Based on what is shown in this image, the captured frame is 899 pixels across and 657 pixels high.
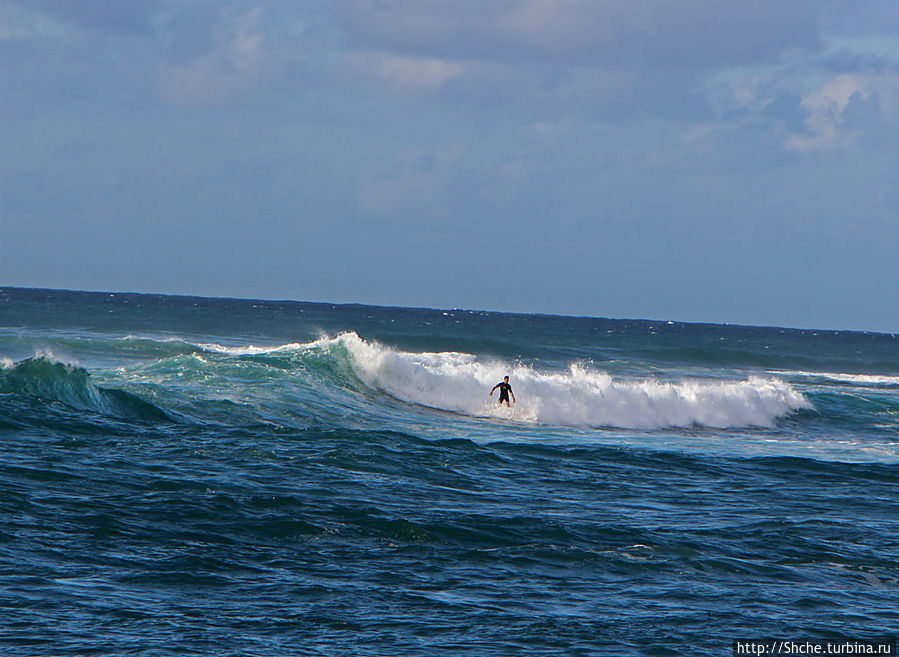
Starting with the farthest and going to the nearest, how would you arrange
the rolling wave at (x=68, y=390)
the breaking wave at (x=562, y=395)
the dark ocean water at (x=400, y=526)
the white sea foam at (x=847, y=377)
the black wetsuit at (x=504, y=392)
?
the white sea foam at (x=847, y=377) < the breaking wave at (x=562, y=395) < the black wetsuit at (x=504, y=392) < the rolling wave at (x=68, y=390) < the dark ocean water at (x=400, y=526)

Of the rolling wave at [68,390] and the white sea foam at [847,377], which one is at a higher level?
the white sea foam at [847,377]

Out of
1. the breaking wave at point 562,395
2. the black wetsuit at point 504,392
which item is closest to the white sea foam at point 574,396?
the breaking wave at point 562,395

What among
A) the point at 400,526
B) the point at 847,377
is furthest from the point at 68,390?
the point at 847,377

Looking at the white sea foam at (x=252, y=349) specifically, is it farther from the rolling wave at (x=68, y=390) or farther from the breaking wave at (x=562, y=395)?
the rolling wave at (x=68, y=390)

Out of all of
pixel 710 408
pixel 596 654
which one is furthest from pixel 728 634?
pixel 710 408

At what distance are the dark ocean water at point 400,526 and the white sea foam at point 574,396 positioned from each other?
37.7 inches

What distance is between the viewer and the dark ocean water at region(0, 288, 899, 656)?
310 inches

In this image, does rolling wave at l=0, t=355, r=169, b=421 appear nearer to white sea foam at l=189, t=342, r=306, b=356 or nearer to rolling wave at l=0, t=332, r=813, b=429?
rolling wave at l=0, t=332, r=813, b=429

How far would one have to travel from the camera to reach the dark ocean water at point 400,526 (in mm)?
7871

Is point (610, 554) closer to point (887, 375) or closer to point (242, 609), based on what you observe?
point (242, 609)

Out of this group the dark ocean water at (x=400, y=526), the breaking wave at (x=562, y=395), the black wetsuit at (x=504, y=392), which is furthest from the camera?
the breaking wave at (x=562, y=395)

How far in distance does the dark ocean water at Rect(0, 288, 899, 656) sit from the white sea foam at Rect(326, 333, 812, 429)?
957mm

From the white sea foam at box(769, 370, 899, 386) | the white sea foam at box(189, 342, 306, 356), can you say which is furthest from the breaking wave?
the white sea foam at box(769, 370, 899, 386)

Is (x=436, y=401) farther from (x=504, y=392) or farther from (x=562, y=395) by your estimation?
(x=562, y=395)
